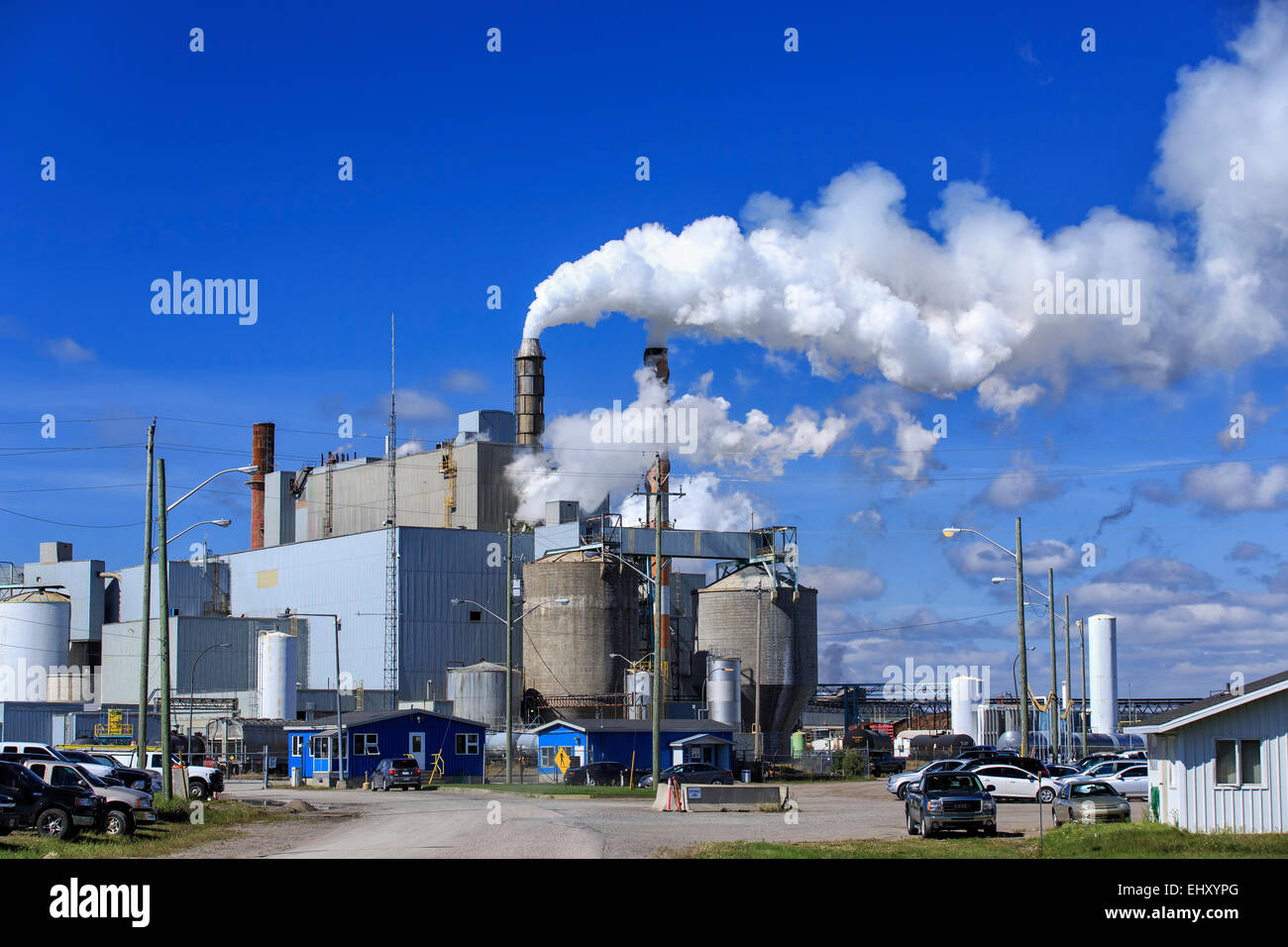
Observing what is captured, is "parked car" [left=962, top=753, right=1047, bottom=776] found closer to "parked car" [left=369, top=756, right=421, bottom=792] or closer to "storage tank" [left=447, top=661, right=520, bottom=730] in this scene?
"parked car" [left=369, top=756, right=421, bottom=792]

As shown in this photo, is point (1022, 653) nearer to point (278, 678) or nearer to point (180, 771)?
point (180, 771)

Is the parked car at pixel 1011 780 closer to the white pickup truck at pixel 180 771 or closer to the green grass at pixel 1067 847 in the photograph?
the green grass at pixel 1067 847

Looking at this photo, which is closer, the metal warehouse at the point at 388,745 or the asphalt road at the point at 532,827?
the asphalt road at the point at 532,827

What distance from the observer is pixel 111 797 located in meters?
31.9

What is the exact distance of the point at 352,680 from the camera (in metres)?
95.1

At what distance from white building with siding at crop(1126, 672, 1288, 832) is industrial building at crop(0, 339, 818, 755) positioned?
55.3m

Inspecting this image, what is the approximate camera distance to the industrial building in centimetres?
9125

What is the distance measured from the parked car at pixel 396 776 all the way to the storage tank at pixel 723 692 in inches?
1134

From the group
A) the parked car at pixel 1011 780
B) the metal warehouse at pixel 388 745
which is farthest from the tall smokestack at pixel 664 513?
the parked car at pixel 1011 780

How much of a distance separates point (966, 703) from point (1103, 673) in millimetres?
12855

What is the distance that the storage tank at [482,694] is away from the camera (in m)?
90.3

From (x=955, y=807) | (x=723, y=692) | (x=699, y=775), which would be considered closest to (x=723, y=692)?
(x=723, y=692)
